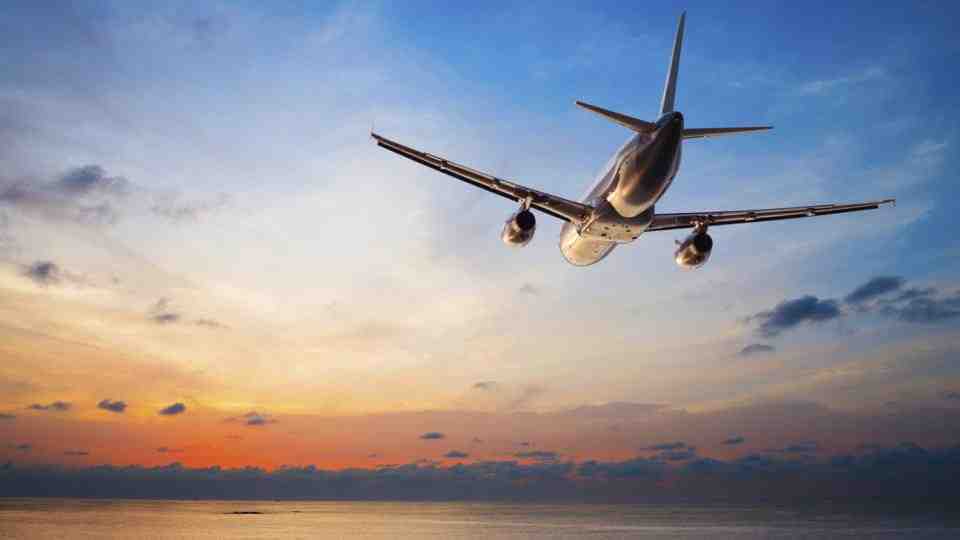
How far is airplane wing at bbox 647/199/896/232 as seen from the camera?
126ft

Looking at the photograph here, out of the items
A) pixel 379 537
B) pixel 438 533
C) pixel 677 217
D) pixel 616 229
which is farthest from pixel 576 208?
pixel 438 533

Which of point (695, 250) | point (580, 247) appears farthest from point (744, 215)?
point (580, 247)

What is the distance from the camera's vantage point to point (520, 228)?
3762 centimetres

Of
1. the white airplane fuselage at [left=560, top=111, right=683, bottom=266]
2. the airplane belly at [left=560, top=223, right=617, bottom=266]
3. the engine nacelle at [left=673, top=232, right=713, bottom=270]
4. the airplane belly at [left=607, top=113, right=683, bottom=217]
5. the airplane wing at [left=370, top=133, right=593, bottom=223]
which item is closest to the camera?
the airplane belly at [left=607, top=113, right=683, bottom=217]

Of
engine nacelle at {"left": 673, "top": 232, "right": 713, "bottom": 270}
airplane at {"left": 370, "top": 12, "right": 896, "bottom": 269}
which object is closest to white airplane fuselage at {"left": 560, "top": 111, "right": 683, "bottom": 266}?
airplane at {"left": 370, "top": 12, "right": 896, "bottom": 269}

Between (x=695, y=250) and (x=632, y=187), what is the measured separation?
29.7 ft

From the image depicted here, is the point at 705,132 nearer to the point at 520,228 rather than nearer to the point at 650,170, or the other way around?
the point at 650,170

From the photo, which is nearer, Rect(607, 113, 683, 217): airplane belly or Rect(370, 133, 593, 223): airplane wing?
Rect(607, 113, 683, 217): airplane belly

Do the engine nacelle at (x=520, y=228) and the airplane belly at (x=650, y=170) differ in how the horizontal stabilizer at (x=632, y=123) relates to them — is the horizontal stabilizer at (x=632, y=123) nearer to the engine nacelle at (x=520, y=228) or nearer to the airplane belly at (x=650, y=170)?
the airplane belly at (x=650, y=170)

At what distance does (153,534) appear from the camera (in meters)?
157

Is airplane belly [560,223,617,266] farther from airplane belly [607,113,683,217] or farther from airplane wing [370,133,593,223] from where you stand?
airplane belly [607,113,683,217]

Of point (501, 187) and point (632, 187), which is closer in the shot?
point (632, 187)

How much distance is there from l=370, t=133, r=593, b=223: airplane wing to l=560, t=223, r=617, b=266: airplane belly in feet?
6.54

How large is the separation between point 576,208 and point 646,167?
794cm
